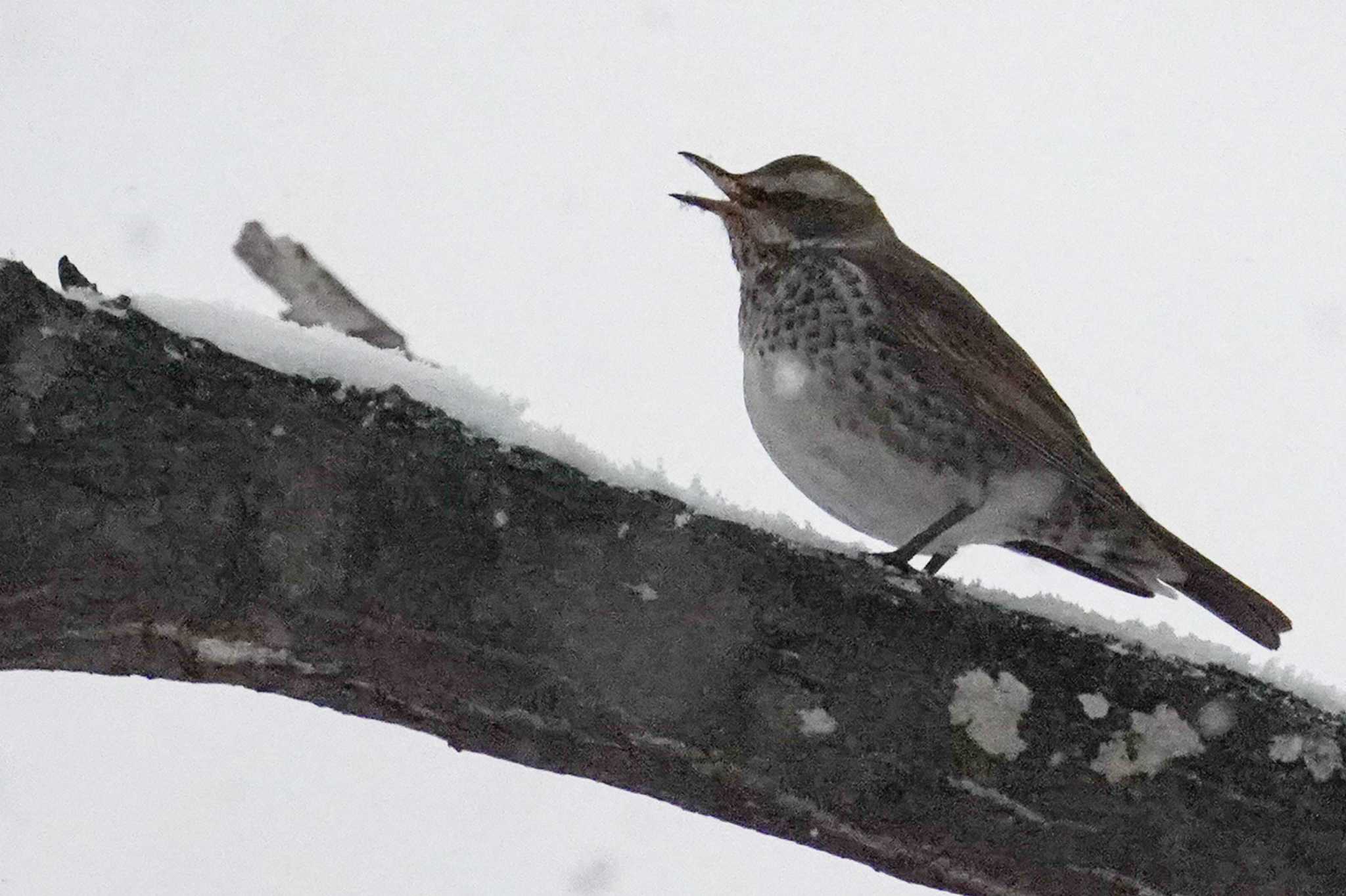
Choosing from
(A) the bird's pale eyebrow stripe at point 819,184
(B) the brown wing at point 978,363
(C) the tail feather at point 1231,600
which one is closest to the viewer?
(C) the tail feather at point 1231,600

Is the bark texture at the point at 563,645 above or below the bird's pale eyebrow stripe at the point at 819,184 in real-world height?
below

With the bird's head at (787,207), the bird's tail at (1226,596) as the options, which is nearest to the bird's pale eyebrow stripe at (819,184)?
the bird's head at (787,207)

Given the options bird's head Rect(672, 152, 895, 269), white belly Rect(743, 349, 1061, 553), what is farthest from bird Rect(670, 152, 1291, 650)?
bird's head Rect(672, 152, 895, 269)

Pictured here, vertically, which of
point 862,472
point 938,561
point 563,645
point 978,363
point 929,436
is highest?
point 978,363

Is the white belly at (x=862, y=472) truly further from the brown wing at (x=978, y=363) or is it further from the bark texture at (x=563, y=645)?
the bark texture at (x=563, y=645)

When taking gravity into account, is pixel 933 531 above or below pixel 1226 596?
below

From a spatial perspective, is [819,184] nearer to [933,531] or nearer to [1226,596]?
[933,531]

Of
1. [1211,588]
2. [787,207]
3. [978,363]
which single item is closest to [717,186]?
[787,207]
